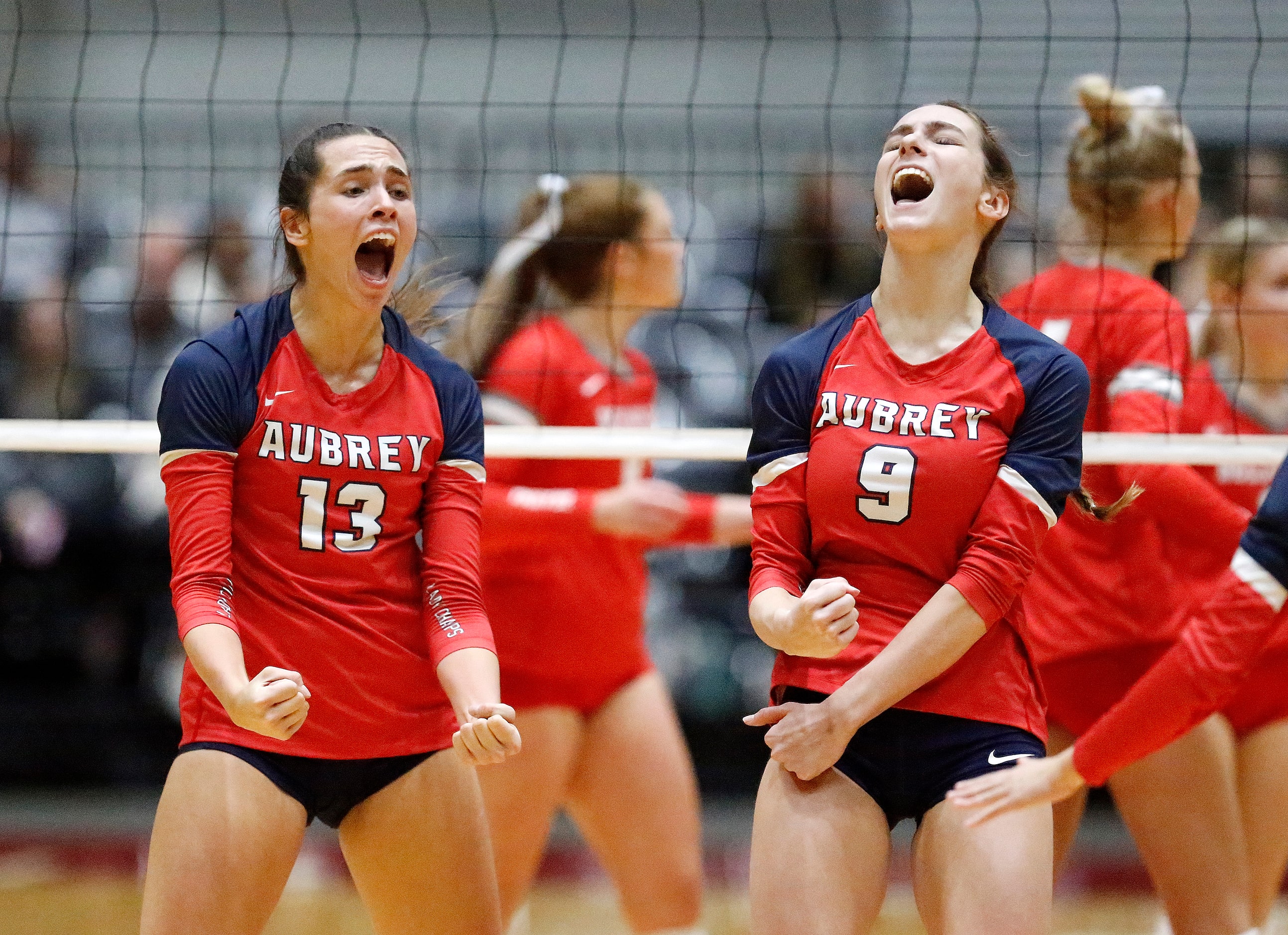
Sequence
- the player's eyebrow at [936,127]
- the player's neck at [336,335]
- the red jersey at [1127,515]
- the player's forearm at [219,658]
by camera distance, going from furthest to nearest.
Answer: the red jersey at [1127,515], the player's neck at [336,335], the player's eyebrow at [936,127], the player's forearm at [219,658]

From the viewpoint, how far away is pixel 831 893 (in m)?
2.47

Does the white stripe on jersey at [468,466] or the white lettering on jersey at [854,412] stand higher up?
the white lettering on jersey at [854,412]

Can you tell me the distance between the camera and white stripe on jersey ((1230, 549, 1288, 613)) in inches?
97.3

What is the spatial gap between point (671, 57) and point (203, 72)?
8.76ft

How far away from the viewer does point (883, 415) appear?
104 inches

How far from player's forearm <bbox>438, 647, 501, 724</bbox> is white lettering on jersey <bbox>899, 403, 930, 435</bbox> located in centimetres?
77

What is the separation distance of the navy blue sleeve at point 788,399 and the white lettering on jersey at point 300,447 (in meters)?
0.74

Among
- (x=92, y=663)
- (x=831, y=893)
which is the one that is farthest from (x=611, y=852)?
(x=92, y=663)

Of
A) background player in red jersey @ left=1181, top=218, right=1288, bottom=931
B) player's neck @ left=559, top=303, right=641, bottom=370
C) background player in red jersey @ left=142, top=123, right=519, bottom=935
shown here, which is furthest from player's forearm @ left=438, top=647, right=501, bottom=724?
background player in red jersey @ left=1181, top=218, right=1288, bottom=931

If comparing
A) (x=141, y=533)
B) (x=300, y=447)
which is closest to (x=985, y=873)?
(x=300, y=447)

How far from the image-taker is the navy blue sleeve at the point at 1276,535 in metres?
2.45

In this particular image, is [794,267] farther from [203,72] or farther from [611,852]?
[203,72]

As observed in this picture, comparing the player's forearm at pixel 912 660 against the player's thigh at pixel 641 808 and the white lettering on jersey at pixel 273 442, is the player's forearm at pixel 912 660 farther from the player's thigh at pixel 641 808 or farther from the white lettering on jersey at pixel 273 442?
the player's thigh at pixel 641 808

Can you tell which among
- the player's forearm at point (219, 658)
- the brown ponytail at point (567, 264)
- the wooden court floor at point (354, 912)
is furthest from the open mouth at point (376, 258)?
the wooden court floor at point (354, 912)
